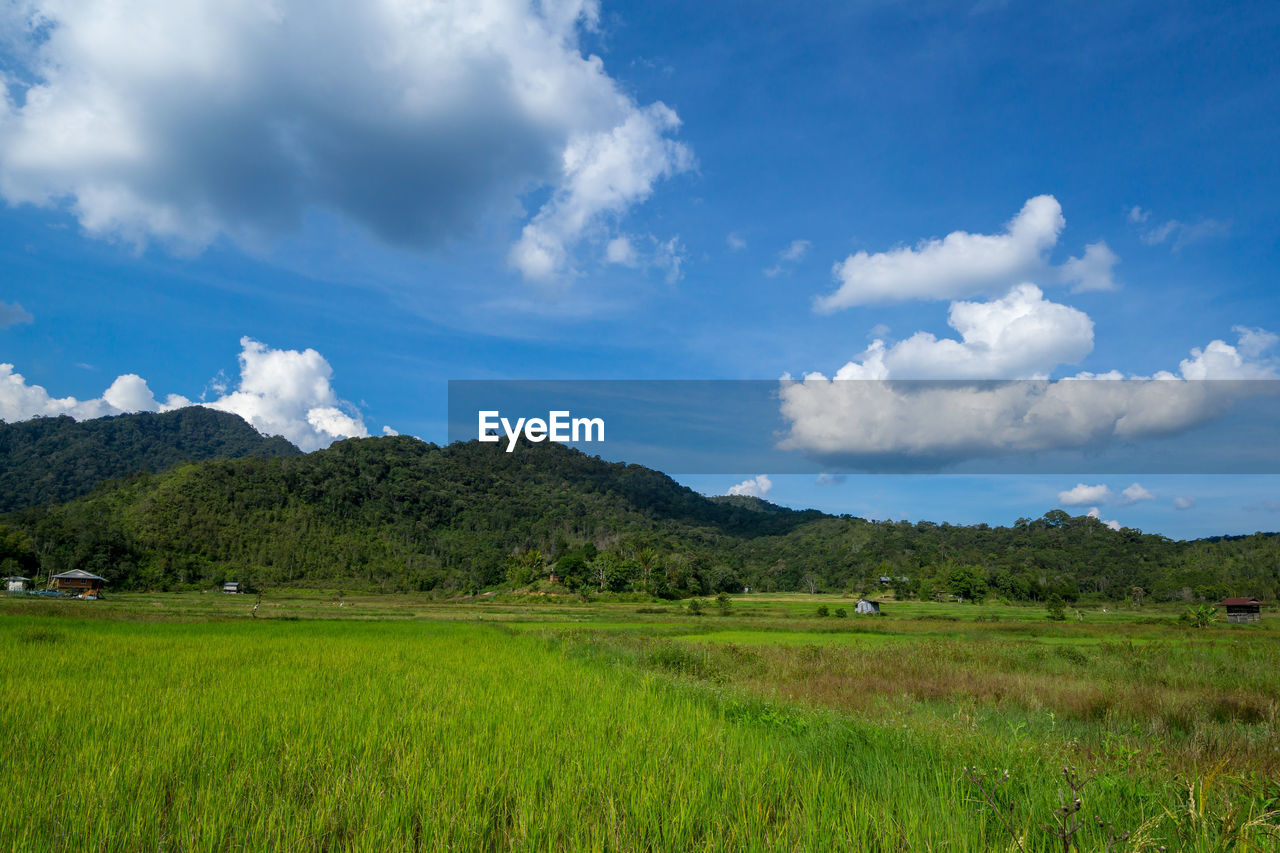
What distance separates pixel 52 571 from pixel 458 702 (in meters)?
92.9

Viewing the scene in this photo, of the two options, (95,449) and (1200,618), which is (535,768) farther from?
(95,449)

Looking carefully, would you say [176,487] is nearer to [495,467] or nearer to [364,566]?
[364,566]

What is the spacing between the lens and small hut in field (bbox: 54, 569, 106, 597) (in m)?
57.7

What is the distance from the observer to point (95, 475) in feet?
454

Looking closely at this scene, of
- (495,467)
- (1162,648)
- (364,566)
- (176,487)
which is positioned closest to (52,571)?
(176,487)

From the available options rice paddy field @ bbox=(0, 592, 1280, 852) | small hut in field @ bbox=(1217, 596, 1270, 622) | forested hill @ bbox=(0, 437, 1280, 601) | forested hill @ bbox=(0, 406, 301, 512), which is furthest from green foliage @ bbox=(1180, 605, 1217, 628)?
forested hill @ bbox=(0, 406, 301, 512)

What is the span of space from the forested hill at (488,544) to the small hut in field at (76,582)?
25.7 ft

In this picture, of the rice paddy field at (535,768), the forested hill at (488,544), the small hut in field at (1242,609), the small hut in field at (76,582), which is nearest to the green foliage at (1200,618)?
the small hut in field at (1242,609)

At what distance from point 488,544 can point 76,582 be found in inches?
2218

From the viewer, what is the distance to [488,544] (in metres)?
107

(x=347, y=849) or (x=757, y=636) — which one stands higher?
(x=347, y=849)

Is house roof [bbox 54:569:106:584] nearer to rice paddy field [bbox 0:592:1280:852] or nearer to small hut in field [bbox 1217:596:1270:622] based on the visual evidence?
rice paddy field [bbox 0:592:1280:852]

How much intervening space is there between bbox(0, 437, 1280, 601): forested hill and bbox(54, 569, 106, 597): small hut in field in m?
7.84

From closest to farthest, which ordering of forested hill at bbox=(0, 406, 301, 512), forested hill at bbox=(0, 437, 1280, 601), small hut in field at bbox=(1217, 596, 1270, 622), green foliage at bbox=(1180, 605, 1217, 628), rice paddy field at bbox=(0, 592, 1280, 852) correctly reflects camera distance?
rice paddy field at bbox=(0, 592, 1280, 852)
green foliage at bbox=(1180, 605, 1217, 628)
small hut in field at bbox=(1217, 596, 1270, 622)
forested hill at bbox=(0, 437, 1280, 601)
forested hill at bbox=(0, 406, 301, 512)
